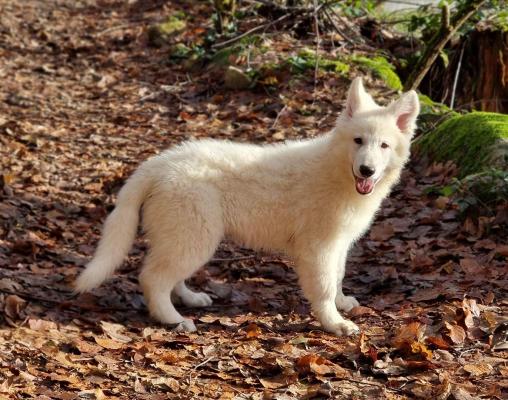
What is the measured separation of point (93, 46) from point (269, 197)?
27.6 ft

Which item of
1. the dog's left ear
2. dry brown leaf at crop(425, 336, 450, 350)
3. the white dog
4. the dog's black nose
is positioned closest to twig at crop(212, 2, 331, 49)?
the white dog

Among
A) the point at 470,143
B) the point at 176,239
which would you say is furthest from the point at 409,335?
the point at 470,143

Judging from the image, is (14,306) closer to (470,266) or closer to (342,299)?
(342,299)

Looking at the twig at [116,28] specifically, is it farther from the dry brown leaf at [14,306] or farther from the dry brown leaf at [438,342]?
the dry brown leaf at [438,342]

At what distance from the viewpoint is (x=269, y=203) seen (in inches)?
210

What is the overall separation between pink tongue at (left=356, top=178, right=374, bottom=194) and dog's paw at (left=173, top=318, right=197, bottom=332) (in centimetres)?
151

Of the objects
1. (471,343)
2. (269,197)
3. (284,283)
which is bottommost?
(284,283)

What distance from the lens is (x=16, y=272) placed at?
18.6ft

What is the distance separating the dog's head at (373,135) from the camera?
4.96m

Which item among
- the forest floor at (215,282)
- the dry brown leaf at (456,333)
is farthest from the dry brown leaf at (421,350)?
the dry brown leaf at (456,333)

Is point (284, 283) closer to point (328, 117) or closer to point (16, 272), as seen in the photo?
point (16, 272)

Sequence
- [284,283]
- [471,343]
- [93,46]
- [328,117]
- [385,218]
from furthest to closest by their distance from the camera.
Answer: [93,46] < [328,117] < [385,218] < [284,283] < [471,343]

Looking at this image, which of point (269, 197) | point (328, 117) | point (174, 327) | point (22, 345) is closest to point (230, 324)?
point (174, 327)

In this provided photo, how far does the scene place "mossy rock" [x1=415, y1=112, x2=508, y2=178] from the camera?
6.89m
